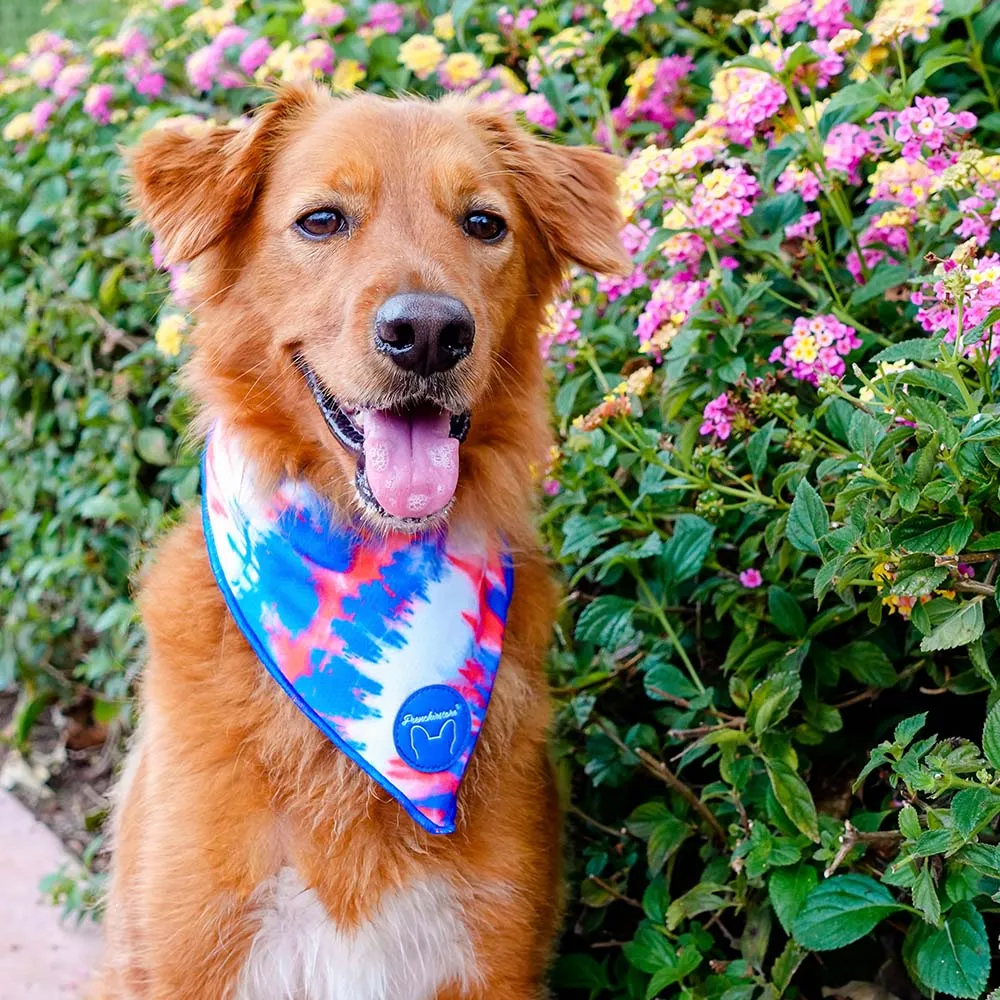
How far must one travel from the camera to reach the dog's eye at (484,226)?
9.12 feet

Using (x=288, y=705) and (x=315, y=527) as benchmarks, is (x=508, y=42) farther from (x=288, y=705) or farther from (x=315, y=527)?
(x=288, y=705)

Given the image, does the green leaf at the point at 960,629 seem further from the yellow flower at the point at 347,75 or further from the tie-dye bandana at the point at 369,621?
the yellow flower at the point at 347,75

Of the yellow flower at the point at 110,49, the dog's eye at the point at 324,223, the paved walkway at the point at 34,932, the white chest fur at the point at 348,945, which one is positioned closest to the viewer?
the white chest fur at the point at 348,945

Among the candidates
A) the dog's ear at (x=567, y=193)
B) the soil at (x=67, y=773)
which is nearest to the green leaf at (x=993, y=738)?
the dog's ear at (x=567, y=193)

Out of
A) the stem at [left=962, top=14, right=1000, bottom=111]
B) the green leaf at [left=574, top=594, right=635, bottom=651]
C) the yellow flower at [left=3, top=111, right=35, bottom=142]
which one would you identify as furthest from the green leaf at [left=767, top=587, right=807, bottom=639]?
the yellow flower at [left=3, top=111, right=35, bottom=142]

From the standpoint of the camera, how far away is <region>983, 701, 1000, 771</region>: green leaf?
2.01 meters

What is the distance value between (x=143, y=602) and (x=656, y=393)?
1.44 m

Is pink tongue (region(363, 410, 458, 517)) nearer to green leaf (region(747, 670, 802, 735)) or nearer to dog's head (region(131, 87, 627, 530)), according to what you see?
dog's head (region(131, 87, 627, 530))

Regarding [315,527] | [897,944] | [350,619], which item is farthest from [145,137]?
[897,944]

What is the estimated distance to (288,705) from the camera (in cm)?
259

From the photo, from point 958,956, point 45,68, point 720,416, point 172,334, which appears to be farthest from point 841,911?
point 45,68

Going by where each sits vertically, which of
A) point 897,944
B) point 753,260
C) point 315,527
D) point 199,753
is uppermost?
point 753,260

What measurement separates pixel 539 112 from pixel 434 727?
2.04 meters

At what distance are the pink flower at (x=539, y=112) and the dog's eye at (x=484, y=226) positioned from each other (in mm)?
988
